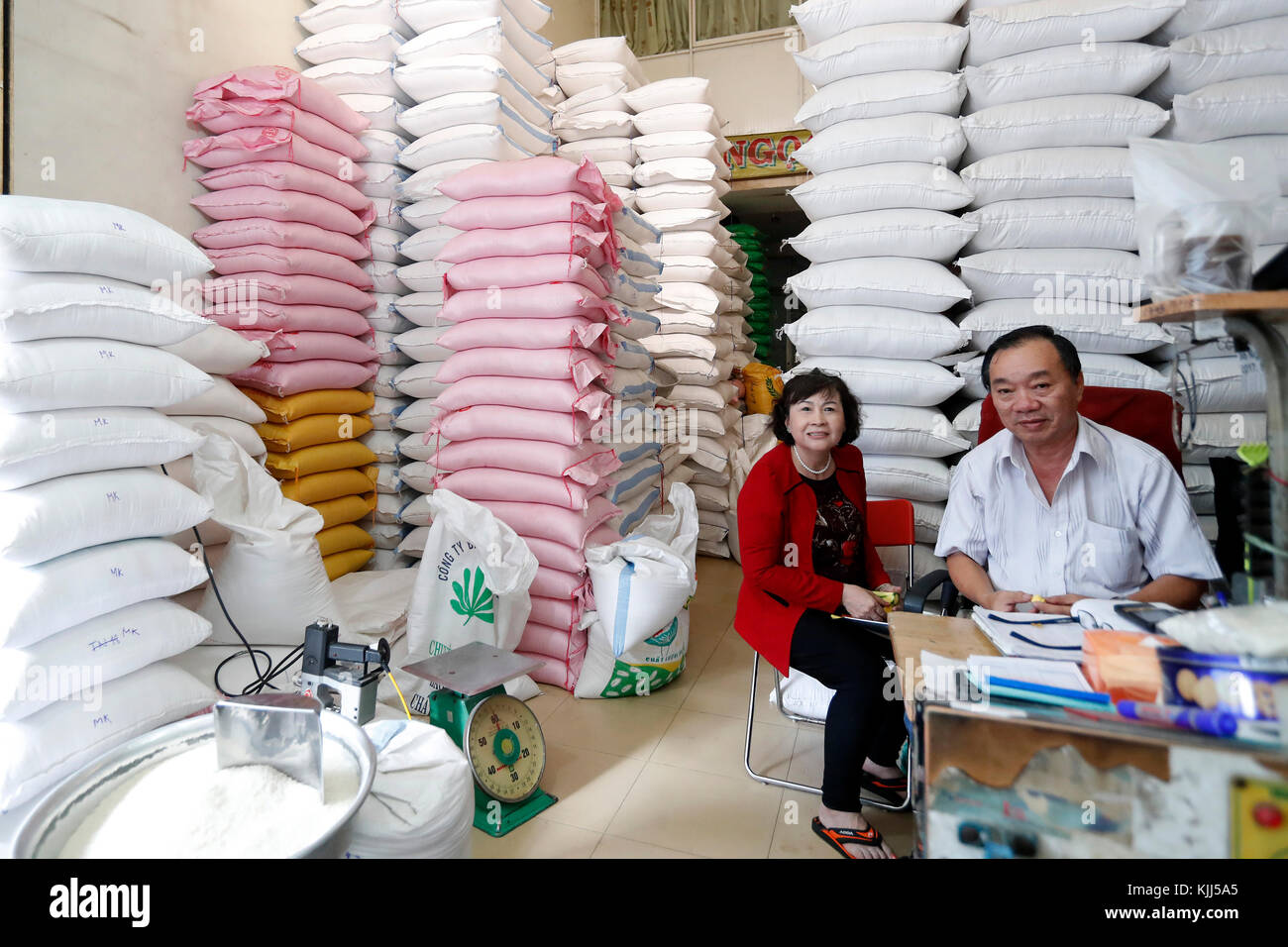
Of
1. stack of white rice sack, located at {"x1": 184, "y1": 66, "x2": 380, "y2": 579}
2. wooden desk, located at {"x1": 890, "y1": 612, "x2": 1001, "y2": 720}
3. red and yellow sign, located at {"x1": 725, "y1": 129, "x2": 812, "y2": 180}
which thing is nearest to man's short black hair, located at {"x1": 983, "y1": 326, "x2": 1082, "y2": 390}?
wooden desk, located at {"x1": 890, "y1": 612, "x2": 1001, "y2": 720}

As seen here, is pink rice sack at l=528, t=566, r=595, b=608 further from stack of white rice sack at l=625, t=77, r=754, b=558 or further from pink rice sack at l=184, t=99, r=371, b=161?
pink rice sack at l=184, t=99, r=371, b=161

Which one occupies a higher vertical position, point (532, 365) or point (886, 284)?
point (886, 284)

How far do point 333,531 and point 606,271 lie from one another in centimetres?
165

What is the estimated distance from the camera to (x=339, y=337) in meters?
3.02

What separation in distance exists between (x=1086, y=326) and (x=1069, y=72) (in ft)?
2.64

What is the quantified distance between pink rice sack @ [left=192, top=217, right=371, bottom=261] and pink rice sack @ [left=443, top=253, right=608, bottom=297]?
1.94 ft

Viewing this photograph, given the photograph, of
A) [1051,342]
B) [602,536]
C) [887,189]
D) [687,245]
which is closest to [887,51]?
[887,189]

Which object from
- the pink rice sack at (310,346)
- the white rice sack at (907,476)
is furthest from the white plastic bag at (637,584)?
the pink rice sack at (310,346)

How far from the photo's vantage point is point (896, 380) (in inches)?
95.0

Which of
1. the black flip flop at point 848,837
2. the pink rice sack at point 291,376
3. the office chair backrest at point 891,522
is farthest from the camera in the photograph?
the pink rice sack at point 291,376

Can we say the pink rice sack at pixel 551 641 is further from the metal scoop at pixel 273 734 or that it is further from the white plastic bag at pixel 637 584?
the metal scoop at pixel 273 734

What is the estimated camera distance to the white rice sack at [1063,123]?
2.12 meters

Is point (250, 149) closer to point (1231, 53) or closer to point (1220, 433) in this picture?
point (1231, 53)

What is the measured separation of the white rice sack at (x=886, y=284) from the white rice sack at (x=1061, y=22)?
0.71m
